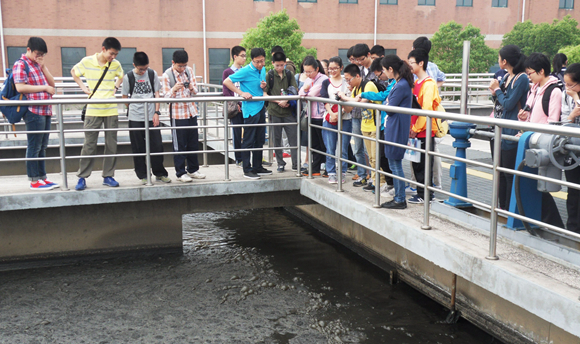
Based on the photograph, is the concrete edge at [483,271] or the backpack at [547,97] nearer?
the concrete edge at [483,271]

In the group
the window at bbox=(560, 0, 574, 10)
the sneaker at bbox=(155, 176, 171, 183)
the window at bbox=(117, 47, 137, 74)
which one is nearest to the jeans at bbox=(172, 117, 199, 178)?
the sneaker at bbox=(155, 176, 171, 183)

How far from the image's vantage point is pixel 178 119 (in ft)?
22.9

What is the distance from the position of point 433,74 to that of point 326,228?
2913 millimetres

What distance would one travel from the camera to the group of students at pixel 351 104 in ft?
18.4

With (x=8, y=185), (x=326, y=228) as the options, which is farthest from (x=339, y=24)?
(x=8, y=185)

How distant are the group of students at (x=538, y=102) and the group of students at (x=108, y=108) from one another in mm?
3677

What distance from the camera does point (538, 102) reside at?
525 centimetres

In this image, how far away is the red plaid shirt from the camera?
6.41 metres

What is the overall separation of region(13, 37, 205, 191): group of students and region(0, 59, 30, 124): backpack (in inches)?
2.9

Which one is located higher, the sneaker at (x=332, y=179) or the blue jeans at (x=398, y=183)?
the blue jeans at (x=398, y=183)

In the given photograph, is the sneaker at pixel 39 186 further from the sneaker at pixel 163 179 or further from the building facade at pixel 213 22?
the building facade at pixel 213 22

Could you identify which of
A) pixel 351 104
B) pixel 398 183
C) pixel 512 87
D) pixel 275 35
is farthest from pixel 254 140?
pixel 275 35

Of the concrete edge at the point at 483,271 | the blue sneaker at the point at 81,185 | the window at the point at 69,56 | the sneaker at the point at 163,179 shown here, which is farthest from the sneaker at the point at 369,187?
the window at the point at 69,56

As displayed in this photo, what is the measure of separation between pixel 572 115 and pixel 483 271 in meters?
1.90
